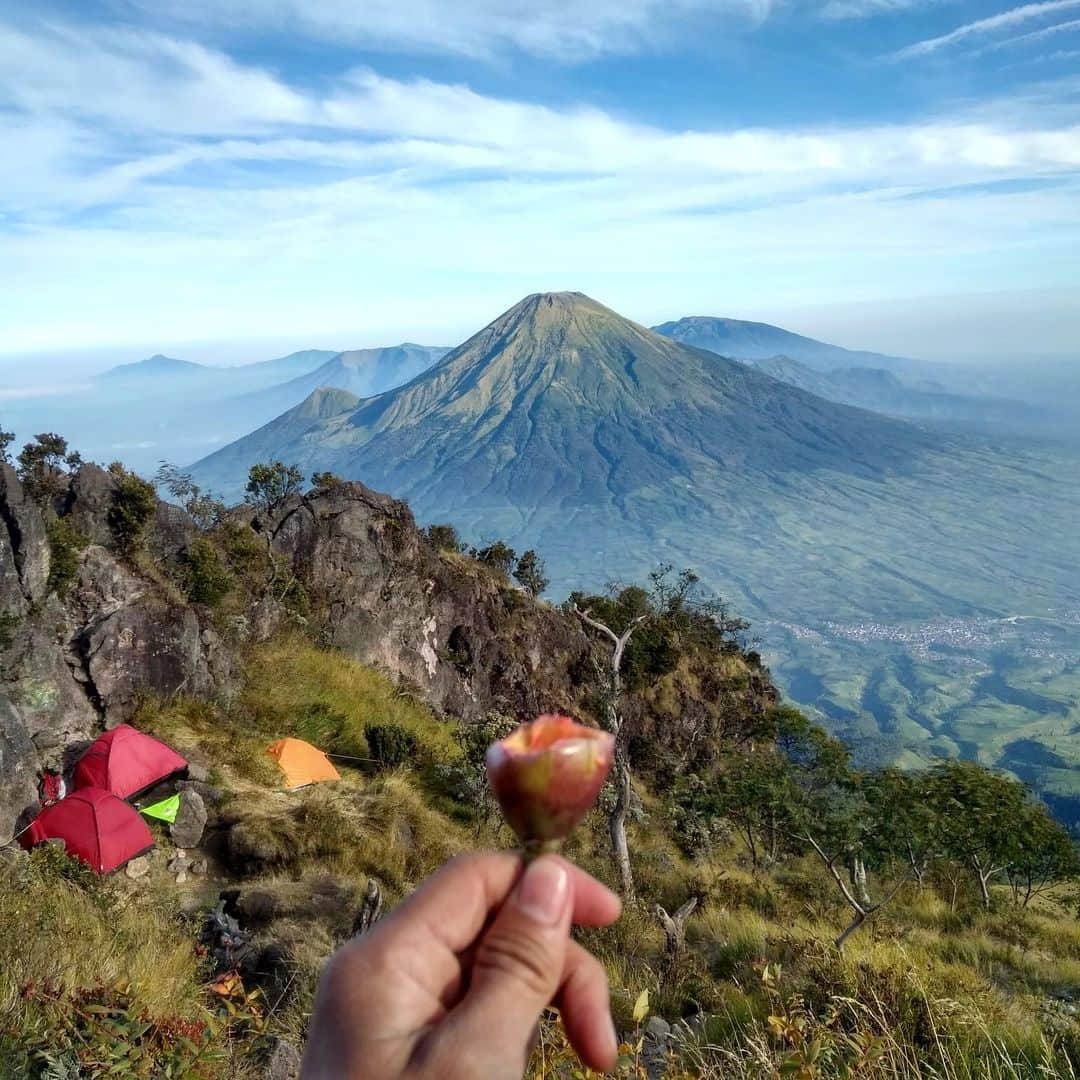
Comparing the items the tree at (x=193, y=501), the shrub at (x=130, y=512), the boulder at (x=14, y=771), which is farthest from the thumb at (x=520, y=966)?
the tree at (x=193, y=501)

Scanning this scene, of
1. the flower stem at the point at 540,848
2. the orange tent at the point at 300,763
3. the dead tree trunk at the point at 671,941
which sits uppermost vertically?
the flower stem at the point at 540,848

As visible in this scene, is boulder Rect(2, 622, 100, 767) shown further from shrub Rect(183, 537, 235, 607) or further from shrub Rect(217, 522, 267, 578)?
shrub Rect(217, 522, 267, 578)

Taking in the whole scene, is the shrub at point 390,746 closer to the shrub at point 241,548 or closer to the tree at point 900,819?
the shrub at point 241,548

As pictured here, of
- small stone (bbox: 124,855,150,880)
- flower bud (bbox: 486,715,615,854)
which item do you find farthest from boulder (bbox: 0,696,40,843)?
flower bud (bbox: 486,715,615,854)

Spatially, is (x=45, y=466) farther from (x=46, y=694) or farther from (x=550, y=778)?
(x=550, y=778)

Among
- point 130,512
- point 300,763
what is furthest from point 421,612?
point 300,763
